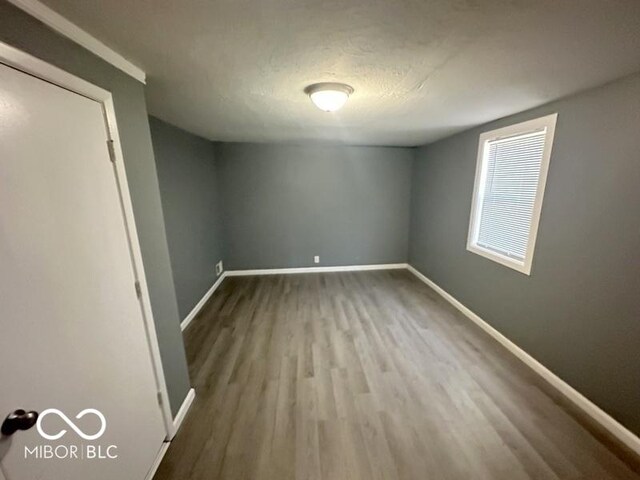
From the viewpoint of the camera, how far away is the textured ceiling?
911 mm

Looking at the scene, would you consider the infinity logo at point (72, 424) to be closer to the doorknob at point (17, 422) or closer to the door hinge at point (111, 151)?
the doorknob at point (17, 422)

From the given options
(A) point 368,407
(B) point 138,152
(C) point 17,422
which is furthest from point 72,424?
(A) point 368,407

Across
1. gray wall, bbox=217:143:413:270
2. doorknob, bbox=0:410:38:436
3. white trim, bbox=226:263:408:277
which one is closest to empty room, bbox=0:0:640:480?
doorknob, bbox=0:410:38:436

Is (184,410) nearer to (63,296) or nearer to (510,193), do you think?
(63,296)

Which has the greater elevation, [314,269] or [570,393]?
[314,269]

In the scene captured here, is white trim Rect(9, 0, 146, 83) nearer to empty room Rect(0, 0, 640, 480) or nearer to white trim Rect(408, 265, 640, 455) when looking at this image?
empty room Rect(0, 0, 640, 480)

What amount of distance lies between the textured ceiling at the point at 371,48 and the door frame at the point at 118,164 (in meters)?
0.22

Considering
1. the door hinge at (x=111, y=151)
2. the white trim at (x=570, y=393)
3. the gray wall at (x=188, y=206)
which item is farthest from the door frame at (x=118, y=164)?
the white trim at (x=570, y=393)

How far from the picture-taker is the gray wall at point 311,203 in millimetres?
4316

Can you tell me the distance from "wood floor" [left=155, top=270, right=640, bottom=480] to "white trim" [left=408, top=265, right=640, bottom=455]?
9cm

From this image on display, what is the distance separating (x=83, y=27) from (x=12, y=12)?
9.4 inches

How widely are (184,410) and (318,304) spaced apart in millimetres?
1979

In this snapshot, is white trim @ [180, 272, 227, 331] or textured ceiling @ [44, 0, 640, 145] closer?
textured ceiling @ [44, 0, 640, 145]

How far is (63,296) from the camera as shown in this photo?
97 centimetres
